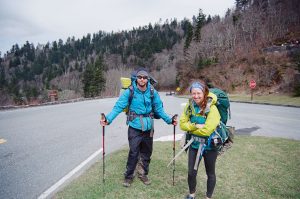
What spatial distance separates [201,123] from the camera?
3961 mm

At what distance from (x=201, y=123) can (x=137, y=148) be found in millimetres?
1427

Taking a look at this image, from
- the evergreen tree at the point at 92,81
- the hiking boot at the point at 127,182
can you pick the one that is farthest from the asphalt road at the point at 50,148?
the evergreen tree at the point at 92,81

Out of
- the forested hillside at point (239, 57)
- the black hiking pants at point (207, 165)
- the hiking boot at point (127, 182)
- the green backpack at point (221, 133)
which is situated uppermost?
the forested hillside at point (239, 57)

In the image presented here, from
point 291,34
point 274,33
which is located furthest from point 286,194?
point 274,33

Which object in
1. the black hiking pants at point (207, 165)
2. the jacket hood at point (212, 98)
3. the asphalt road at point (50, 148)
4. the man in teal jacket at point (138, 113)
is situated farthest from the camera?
the asphalt road at point (50, 148)

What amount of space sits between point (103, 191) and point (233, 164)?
10.1ft

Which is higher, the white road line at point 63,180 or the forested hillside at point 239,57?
the forested hillside at point 239,57

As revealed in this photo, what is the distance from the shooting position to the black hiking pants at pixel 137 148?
4.76m

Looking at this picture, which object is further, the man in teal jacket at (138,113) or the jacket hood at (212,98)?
the man in teal jacket at (138,113)

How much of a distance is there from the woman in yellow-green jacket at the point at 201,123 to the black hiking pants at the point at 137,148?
103 cm

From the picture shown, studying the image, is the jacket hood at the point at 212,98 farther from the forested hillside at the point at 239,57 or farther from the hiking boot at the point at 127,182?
the forested hillside at the point at 239,57

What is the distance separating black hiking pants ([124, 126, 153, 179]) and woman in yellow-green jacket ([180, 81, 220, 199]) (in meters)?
1.03

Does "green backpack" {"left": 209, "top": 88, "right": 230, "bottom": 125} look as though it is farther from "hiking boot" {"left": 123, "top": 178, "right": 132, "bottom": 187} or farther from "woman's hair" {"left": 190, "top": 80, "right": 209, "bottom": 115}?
"hiking boot" {"left": 123, "top": 178, "right": 132, "bottom": 187}

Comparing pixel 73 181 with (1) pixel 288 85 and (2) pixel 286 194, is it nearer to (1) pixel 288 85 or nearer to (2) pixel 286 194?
(2) pixel 286 194
